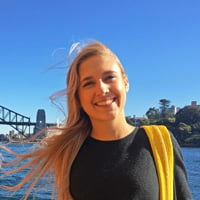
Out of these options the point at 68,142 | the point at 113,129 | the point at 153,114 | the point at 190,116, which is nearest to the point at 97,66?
the point at 113,129

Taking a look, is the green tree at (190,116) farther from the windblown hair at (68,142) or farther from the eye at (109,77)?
the eye at (109,77)

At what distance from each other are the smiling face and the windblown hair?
0.14ft

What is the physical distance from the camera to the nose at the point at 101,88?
4.66 ft

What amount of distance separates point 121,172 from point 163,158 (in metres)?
0.16

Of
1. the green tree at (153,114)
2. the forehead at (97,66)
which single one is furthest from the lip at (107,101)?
the green tree at (153,114)

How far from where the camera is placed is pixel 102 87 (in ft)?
4.67

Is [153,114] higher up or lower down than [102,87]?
higher up

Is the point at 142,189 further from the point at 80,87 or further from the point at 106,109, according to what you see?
the point at 80,87

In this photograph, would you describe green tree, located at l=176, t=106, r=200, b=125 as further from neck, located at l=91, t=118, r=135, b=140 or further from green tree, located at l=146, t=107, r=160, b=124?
neck, located at l=91, t=118, r=135, b=140

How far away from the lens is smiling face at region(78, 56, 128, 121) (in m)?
1.43

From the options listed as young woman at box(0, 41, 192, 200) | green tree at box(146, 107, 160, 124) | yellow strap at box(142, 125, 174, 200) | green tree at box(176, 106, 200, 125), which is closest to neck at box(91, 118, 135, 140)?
young woman at box(0, 41, 192, 200)

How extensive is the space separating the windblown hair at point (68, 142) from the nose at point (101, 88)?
0.44 ft

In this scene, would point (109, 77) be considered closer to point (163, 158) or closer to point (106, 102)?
point (106, 102)

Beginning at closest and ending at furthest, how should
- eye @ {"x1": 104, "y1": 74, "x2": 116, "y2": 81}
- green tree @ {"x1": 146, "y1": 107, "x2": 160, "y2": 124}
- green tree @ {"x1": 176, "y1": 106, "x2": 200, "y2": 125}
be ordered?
1. eye @ {"x1": 104, "y1": 74, "x2": 116, "y2": 81}
2. green tree @ {"x1": 176, "y1": 106, "x2": 200, "y2": 125}
3. green tree @ {"x1": 146, "y1": 107, "x2": 160, "y2": 124}
